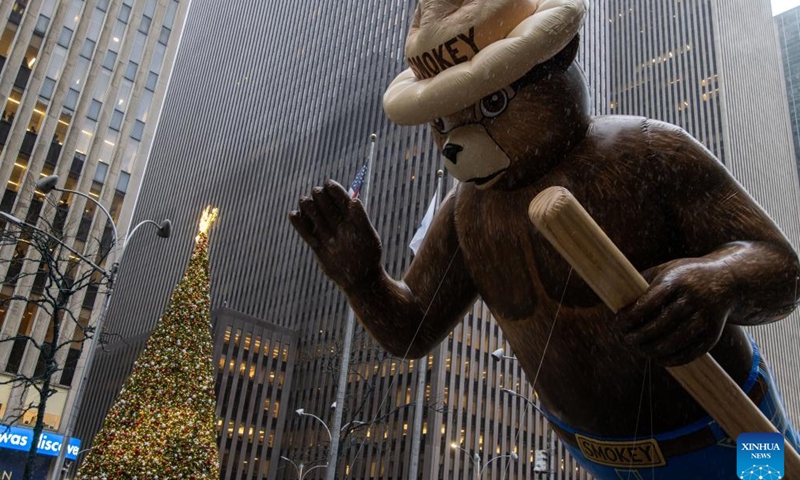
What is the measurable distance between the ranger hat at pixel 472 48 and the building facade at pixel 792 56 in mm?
114377

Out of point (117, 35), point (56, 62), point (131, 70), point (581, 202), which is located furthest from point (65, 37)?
point (581, 202)

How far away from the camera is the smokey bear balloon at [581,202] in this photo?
8.20 feet

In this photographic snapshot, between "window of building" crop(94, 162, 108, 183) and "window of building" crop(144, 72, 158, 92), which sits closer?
"window of building" crop(94, 162, 108, 183)

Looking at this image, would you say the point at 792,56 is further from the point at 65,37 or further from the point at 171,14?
the point at 65,37

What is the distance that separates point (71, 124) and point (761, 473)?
3701 centimetres

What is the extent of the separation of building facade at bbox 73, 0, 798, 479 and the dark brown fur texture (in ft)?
123

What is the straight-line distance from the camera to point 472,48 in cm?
258

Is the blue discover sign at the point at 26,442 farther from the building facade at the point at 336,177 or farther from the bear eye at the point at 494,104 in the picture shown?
the bear eye at the point at 494,104

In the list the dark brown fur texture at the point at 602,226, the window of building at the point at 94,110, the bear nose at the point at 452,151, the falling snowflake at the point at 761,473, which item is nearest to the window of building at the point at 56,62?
the window of building at the point at 94,110

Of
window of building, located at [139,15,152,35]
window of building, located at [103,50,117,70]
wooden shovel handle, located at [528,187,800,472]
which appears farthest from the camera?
window of building, located at [139,15,152,35]

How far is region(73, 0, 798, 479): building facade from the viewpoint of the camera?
2094 inches

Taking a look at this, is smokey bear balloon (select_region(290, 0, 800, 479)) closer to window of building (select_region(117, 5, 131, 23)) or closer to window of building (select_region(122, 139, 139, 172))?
window of building (select_region(122, 139, 139, 172))

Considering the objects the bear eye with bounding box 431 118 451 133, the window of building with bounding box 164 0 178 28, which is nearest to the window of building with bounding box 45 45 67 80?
the window of building with bounding box 164 0 178 28

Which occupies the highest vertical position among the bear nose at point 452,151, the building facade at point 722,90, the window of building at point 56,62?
the building facade at point 722,90
